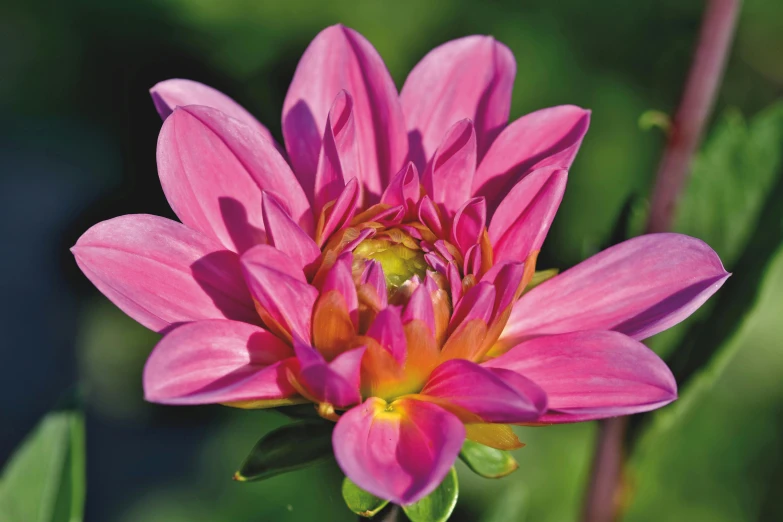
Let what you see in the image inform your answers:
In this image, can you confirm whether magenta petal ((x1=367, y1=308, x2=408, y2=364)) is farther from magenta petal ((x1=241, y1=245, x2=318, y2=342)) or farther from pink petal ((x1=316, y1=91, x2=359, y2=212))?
pink petal ((x1=316, y1=91, x2=359, y2=212))

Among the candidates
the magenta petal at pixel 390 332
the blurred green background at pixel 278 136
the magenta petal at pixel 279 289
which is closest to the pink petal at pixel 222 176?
the magenta petal at pixel 279 289

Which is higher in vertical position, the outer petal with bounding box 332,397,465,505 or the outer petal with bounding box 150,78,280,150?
the outer petal with bounding box 150,78,280,150

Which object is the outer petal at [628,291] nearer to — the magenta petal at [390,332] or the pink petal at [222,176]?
the magenta petal at [390,332]

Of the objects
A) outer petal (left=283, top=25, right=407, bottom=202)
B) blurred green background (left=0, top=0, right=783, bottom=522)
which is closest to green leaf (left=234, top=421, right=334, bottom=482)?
outer petal (left=283, top=25, right=407, bottom=202)

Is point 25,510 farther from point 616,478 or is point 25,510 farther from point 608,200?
point 608,200

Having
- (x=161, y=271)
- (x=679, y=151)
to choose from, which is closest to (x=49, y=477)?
(x=161, y=271)
